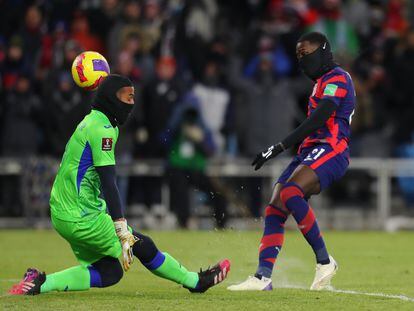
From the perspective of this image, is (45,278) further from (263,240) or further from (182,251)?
(182,251)

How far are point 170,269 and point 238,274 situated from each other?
9.01 feet

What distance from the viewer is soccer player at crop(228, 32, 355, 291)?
10.3 metres

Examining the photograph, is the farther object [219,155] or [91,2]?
[91,2]

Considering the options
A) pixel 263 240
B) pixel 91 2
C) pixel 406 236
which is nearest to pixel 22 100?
pixel 91 2

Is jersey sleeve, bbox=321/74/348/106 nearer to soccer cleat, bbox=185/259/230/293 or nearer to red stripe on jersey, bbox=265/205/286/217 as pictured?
red stripe on jersey, bbox=265/205/286/217

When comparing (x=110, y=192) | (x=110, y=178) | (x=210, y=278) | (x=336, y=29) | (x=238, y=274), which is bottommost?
(x=238, y=274)

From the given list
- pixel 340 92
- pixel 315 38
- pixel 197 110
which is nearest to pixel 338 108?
pixel 340 92

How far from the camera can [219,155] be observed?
62.2 feet

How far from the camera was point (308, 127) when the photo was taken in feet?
33.5

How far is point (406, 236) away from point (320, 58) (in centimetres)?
807

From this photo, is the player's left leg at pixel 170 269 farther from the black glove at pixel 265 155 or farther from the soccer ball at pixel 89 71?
the soccer ball at pixel 89 71

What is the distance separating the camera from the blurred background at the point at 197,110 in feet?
61.3

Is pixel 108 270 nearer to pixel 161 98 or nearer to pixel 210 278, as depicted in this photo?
pixel 210 278

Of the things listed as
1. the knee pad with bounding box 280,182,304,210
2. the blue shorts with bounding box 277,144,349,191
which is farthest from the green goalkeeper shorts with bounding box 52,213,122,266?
the blue shorts with bounding box 277,144,349,191
